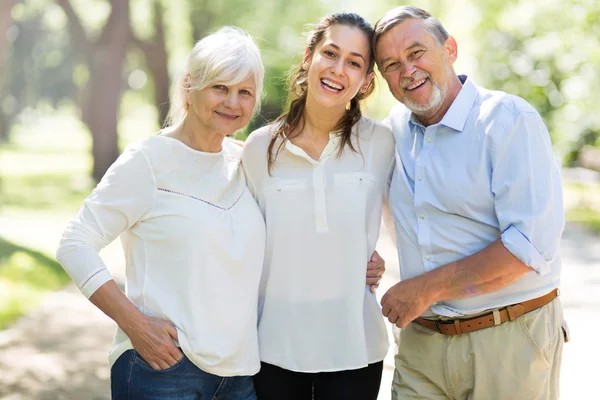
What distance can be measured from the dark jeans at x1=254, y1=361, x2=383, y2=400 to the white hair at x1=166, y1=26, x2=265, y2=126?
1209mm

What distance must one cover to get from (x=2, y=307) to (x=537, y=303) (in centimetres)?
659

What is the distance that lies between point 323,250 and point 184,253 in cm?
66

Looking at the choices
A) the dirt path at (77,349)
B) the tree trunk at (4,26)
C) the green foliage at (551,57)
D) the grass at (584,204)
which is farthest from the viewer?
the grass at (584,204)

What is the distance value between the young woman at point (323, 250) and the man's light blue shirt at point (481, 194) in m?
0.23

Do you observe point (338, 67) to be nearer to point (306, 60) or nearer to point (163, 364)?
point (306, 60)

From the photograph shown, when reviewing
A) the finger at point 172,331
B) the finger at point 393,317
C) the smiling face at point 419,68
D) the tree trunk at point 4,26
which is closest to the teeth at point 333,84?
the smiling face at point 419,68

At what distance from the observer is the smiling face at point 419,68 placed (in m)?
3.40

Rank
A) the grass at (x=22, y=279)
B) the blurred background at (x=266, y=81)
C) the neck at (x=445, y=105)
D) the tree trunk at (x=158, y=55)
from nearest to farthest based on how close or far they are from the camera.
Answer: the neck at (x=445, y=105) < the grass at (x=22, y=279) < the blurred background at (x=266, y=81) < the tree trunk at (x=158, y=55)

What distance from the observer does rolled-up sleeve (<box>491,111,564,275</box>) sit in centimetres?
306

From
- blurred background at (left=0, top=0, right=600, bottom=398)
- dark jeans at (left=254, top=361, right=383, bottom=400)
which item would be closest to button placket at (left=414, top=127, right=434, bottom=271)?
dark jeans at (left=254, top=361, right=383, bottom=400)

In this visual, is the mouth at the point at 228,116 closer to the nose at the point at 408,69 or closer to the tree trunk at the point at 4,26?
the nose at the point at 408,69

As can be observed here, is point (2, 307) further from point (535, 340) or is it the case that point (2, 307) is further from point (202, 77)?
point (535, 340)

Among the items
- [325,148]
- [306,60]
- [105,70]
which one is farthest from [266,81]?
[325,148]

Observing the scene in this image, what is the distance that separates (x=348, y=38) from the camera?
3.46m
